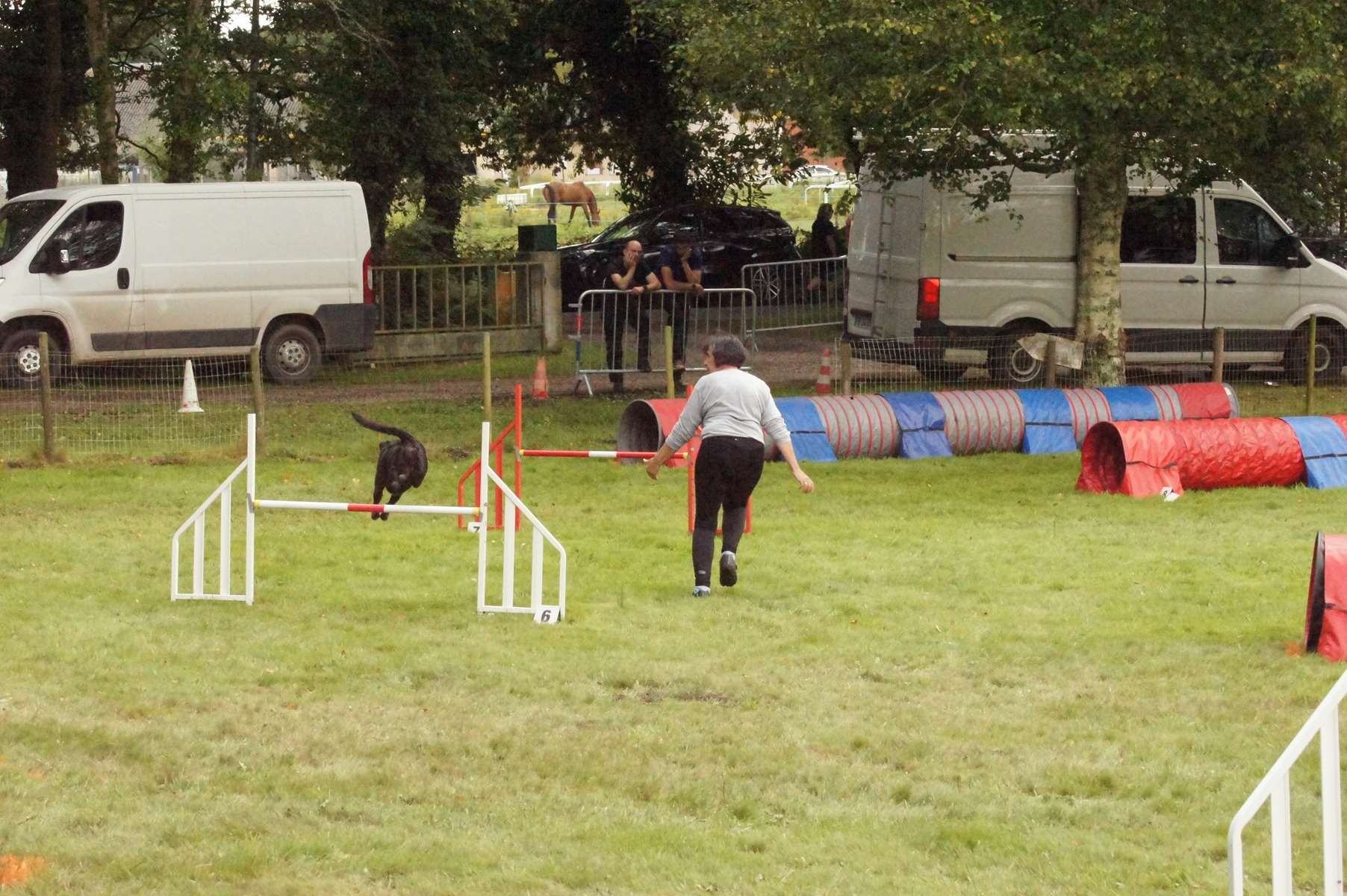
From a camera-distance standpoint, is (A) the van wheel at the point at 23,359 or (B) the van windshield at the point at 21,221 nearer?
(A) the van wheel at the point at 23,359

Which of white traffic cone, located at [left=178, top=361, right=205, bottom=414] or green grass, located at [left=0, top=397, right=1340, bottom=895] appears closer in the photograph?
green grass, located at [left=0, top=397, right=1340, bottom=895]

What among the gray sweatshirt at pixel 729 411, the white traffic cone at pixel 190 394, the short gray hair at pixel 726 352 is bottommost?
the white traffic cone at pixel 190 394

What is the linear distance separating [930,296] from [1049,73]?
4361mm

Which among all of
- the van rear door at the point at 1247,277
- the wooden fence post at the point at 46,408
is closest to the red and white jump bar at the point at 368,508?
the wooden fence post at the point at 46,408

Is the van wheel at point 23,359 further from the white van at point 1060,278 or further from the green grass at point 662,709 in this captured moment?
the white van at point 1060,278

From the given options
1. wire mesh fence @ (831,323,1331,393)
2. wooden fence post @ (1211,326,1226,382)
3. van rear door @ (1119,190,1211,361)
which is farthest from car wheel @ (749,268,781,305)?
wooden fence post @ (1211,326,1226,382)

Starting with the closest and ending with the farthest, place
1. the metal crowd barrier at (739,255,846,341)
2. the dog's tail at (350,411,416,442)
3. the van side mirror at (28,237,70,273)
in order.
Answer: the dog's tail at (350,411,416,442) → the van side mirror at (28,237,70,273) → the metal crowd barrier at (739,255,846,341)

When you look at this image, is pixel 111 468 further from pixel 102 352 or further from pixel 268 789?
pixel 268 789

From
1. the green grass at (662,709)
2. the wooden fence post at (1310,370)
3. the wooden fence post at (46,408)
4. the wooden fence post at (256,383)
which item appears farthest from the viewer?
the wooden fence post at (1310,370)

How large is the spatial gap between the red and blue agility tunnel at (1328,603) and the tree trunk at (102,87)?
1650 cm

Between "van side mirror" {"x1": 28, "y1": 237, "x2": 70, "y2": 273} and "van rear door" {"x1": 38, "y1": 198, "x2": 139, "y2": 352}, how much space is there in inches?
1.1

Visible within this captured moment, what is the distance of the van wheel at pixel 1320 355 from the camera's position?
2036 cm

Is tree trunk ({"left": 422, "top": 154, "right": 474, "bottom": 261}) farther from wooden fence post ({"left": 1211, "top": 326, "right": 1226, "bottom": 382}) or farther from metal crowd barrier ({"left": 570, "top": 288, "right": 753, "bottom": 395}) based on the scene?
wooden fence post ({"left": 1211, "top": 326, "right": 1226, "bottom": 382})

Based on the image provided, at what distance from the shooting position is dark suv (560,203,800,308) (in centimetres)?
2777
